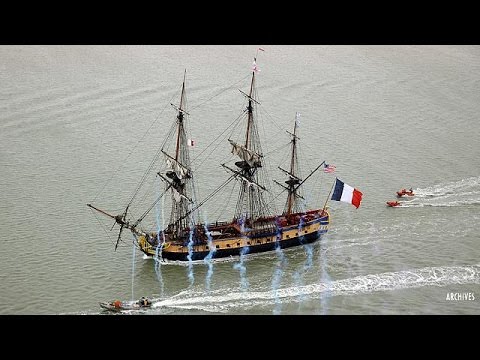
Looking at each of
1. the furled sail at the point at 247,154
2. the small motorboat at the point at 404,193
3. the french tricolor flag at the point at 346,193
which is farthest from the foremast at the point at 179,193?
the small motorboat at the point at 404,193

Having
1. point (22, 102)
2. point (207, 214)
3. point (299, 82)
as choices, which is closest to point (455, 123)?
point (299, 82)

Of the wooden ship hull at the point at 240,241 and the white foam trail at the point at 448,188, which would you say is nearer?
the wooden ship hull at the point at 240,241

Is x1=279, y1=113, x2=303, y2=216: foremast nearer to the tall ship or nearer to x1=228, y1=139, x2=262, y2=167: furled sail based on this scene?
the tall ship

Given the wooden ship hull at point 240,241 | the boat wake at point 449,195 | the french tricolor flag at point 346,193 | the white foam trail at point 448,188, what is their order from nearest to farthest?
the wooden ship hull at point 240,241 → the french tricolor flag at point 346,193 → the boat wake at point 449,195 → the white foam trail at point 448,188

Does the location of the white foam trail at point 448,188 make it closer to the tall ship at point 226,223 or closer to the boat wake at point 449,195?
the boat wake at point 449,195

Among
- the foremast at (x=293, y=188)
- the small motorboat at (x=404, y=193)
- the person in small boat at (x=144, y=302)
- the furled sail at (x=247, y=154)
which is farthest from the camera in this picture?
the small motorboat at (x=404, y=193)

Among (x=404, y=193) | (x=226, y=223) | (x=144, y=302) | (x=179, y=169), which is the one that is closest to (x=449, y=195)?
(x=404, y=193)

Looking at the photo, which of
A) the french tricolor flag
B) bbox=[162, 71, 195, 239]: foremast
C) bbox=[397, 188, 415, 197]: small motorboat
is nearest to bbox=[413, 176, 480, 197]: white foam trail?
bbox=[397, 188, 415, 197]: small motorboat
